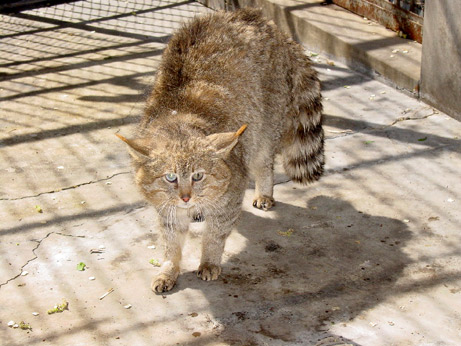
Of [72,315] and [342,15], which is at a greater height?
[342,15]

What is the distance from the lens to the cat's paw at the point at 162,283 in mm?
5184

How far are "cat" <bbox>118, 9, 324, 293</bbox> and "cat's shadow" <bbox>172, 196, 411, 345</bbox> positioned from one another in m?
0.22

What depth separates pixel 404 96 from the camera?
7848 mm

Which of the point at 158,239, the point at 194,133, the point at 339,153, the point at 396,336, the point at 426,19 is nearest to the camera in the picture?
the point at 396,336

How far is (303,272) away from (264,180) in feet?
3.34

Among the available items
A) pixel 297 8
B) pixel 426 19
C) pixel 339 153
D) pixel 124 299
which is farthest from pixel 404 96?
pixel 124 299

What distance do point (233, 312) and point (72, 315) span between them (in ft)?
3.48

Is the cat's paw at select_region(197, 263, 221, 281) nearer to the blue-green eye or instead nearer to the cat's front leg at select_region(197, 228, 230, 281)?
the cat's front leg at select_region(197, 228, 230, 281)

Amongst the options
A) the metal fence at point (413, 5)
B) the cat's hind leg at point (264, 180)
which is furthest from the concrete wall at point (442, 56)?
the cat's hind leg at point (264, 180)

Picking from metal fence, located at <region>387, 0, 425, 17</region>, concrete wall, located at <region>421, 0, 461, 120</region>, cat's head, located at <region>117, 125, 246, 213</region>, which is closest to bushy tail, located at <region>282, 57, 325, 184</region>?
cat's head, located at <region>117, 125, 246, 213</region>

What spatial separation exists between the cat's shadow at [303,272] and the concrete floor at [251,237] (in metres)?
0.01

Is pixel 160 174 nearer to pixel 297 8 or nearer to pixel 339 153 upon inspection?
pixel 339 153

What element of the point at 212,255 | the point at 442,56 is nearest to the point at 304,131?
the point at 212,255

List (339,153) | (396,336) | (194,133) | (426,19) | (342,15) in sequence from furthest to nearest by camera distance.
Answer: (342,15) < (426,19) < (339,153) < (194,133) < (396,336)
